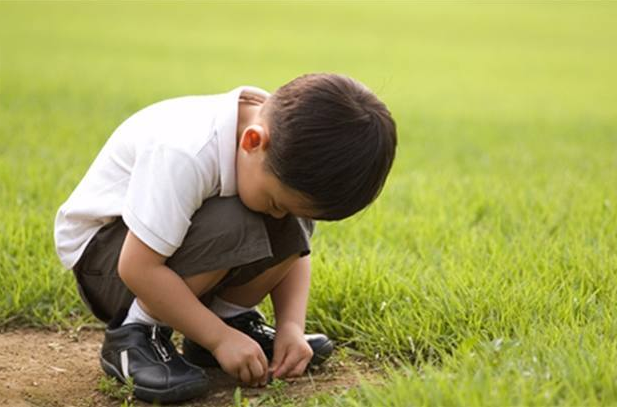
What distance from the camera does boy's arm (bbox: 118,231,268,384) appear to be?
2.70m

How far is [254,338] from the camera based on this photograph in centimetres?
315

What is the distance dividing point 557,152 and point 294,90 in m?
5.23

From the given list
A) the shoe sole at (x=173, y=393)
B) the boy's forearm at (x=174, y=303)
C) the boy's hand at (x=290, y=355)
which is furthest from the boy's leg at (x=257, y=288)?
the shoe sole at (x=173, y=393)

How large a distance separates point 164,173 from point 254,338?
729 millimetres

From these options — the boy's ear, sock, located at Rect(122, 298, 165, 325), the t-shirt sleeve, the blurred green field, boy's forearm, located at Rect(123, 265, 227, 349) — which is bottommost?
the blurred green field

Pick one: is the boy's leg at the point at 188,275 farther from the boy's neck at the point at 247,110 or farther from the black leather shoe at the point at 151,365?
the boy's neck at the point at 247,110

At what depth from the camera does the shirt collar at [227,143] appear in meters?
2.73

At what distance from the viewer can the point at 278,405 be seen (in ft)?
8.81

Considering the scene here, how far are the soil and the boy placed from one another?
0.07 metres

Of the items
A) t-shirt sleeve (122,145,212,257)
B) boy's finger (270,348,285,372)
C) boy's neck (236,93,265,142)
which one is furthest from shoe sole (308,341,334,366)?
boy's neck (236,93,265,142)

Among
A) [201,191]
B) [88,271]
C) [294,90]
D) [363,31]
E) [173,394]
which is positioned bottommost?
[363,31]

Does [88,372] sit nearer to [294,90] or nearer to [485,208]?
[294,90]

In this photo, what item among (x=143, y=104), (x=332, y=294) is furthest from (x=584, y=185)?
(x=143, y=104)

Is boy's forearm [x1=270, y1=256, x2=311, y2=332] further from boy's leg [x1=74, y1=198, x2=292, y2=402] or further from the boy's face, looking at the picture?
the boy's face
